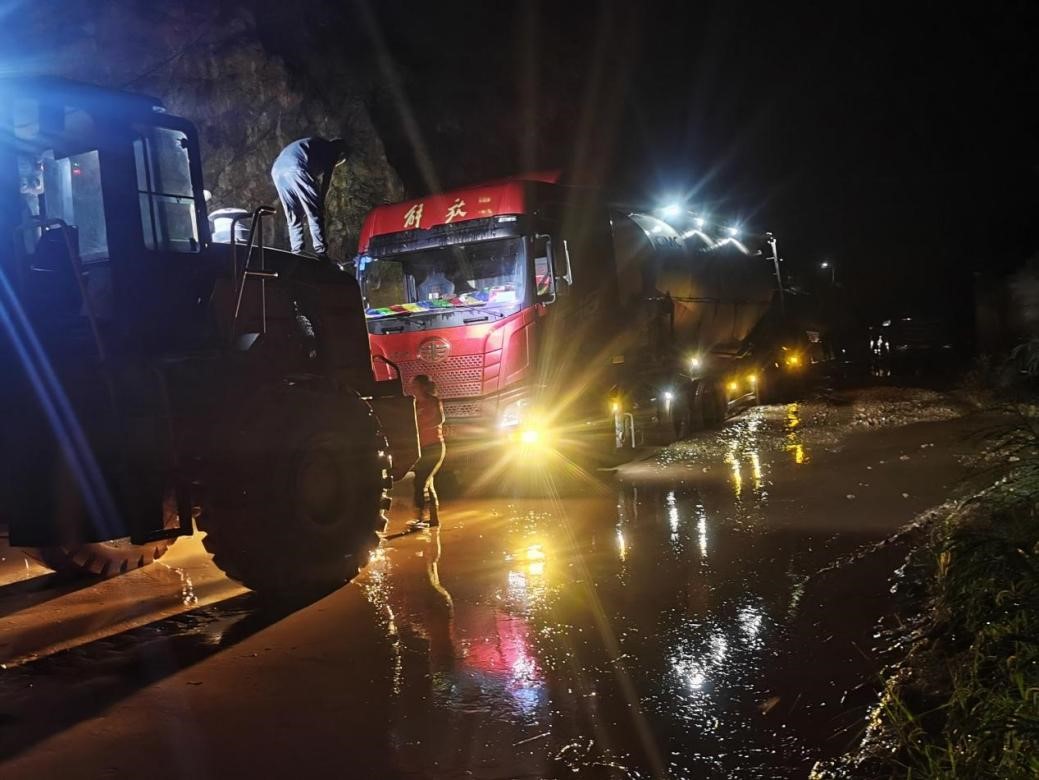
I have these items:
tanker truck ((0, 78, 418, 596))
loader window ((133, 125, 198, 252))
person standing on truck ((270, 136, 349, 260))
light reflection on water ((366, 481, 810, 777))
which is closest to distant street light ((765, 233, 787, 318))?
person standing on truck ((270, 136, 349, 260))

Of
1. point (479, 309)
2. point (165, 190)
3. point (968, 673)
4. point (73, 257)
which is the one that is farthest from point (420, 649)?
point (479, 309)

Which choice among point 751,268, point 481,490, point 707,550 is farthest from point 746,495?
point 751,268

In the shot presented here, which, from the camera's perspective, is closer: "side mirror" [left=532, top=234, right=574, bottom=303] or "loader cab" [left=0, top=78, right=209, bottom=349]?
"loader cab" [left=0, top=78, right=209, bottom=349]

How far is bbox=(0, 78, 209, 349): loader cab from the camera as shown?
495cm

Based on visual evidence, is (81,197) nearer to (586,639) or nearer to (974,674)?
(586,639)

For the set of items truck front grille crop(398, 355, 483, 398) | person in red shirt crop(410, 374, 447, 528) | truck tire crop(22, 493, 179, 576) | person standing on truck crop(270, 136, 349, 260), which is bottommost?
truck tire crop(22, 493, 179, 576)

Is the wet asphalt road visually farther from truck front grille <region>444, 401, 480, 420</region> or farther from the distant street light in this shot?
the distant street light

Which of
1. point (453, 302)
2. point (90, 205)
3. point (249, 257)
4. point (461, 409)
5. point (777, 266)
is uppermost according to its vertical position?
point (777, 266)

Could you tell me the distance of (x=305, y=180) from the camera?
9.27 metres

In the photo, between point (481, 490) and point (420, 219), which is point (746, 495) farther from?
point (420, 219)

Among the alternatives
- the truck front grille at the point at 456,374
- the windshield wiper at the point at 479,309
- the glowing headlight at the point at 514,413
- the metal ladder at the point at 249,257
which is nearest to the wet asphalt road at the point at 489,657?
the glowing headlight at the point at 514,413

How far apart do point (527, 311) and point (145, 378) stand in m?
5.39

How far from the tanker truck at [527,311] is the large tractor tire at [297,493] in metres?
3.51

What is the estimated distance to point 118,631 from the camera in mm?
5355
